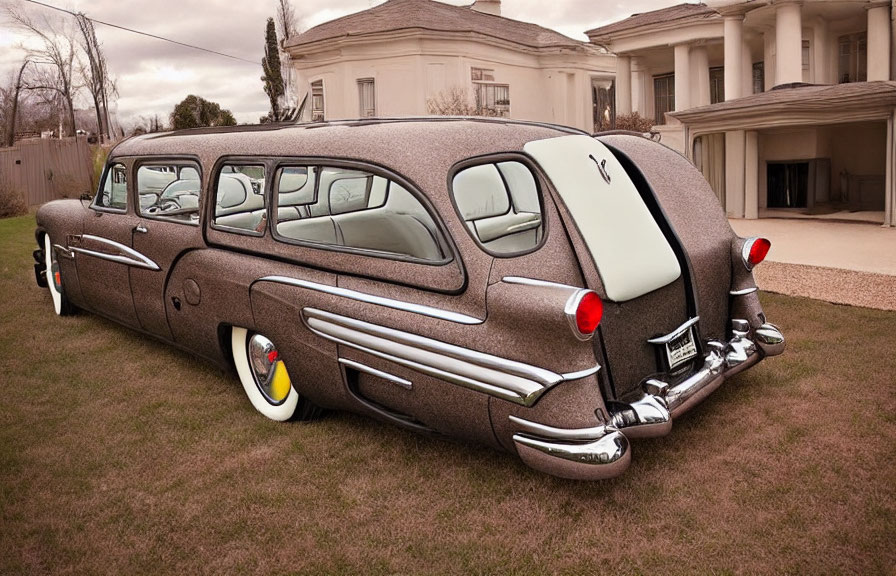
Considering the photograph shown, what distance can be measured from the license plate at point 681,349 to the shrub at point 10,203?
17509 mm

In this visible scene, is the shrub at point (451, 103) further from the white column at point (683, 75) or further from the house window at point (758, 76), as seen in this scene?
the house window at point (758, 76)

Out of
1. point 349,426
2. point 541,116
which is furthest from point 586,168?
point 541,116

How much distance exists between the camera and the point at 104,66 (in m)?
34.4

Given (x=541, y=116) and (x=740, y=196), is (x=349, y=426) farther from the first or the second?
(x=541, y=116)

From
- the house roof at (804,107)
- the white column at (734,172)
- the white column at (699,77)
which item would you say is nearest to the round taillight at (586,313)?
the house roof at (804,107)

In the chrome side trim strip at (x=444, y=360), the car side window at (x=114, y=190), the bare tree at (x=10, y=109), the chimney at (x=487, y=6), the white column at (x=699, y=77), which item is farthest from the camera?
the bare tree at (x=10, y=109)

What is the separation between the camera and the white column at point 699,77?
1925cm

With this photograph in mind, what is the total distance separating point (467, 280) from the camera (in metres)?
3.30

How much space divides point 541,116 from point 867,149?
10.9 metres

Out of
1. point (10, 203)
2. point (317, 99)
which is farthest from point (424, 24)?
point (10, 203)

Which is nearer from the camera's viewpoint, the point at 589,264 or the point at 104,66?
the point at 589,264

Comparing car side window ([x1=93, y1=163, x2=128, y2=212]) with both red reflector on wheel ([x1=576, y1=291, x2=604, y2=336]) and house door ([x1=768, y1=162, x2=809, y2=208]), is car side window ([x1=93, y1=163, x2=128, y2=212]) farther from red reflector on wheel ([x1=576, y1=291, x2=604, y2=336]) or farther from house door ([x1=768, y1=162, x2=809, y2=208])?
house door ([x1=768, y1=162, x2=809, y2=208])

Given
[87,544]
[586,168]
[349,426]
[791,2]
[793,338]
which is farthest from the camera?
[791,2]

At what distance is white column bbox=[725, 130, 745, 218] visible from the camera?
15039 mm
